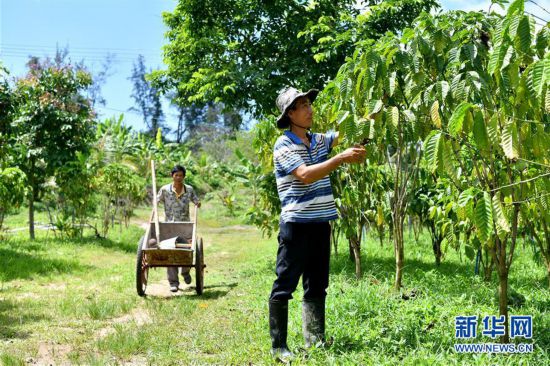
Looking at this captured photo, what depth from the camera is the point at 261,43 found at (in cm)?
940

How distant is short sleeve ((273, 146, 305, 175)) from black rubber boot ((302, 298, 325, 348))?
934 mm

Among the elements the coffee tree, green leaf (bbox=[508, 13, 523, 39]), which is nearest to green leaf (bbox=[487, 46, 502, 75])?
the coffee tree

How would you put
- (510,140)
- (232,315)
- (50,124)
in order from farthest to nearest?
(50,124) → (232,315) → (510,140)

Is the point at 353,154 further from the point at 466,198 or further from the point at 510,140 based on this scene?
the point at 510,140

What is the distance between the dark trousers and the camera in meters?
3.74

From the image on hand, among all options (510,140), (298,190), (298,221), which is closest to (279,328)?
(298,221)

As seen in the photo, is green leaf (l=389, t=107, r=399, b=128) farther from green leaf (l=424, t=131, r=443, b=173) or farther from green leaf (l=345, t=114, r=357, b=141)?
green leaf (l=424, t=131, r=443, b=173)

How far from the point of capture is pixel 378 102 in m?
3.78

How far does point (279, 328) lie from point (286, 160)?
1.11 metres

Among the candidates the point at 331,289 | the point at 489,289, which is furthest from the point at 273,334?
the point at 489,289

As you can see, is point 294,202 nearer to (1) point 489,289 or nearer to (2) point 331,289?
(2) point 331,289

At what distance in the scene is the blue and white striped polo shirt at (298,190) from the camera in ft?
12.2

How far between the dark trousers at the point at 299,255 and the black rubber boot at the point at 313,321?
180mm

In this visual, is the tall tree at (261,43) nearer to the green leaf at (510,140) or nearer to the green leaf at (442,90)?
the green leaf at (442,90)
